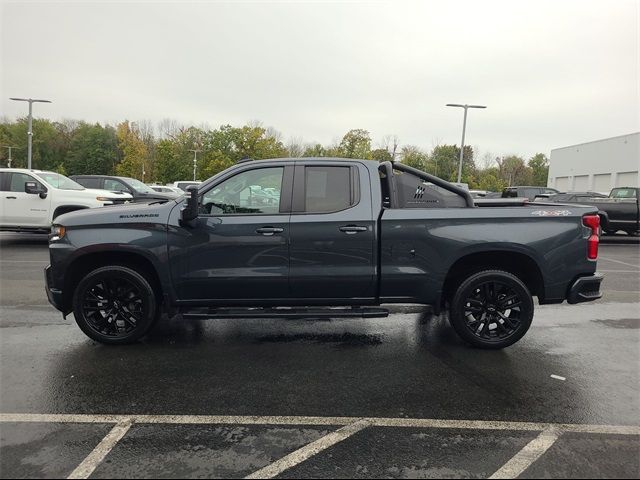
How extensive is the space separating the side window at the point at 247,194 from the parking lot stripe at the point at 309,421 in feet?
6.89

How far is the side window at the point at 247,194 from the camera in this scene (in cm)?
476

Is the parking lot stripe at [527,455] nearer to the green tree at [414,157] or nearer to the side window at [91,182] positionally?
the side window at [91,182]

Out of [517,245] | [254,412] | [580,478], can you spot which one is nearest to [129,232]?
[254,412]

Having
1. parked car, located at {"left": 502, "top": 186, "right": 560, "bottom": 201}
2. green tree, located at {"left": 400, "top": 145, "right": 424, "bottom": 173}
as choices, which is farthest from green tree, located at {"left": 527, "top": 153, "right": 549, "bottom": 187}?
parked car, located at {"left": 502, "top": 186, "right": 560, "bottom": 201}

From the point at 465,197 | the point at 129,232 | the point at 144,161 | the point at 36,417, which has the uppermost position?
the point at 144,161

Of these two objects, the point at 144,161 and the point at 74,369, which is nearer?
the point at 74,369

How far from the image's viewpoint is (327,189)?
4.82 meters

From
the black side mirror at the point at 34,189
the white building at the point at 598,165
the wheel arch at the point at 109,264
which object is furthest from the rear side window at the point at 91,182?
the white building at the point at 598,165

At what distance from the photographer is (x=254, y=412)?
348 centimetres

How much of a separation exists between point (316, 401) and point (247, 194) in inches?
88.4

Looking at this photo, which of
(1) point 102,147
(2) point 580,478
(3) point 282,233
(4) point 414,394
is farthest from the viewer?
(1) point 102,147

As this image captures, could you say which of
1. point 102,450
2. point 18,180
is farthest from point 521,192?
point 102,450

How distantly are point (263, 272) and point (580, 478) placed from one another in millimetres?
3089

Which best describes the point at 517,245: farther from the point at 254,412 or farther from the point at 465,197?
the point at 254,412
